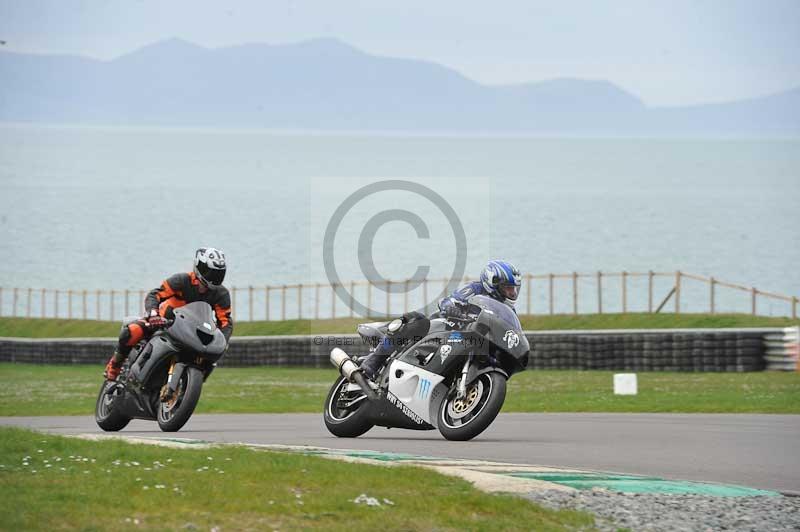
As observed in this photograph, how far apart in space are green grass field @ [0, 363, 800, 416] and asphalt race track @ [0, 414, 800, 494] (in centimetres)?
292

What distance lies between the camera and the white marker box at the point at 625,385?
25.8m

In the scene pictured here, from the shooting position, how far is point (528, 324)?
5703 centimetres

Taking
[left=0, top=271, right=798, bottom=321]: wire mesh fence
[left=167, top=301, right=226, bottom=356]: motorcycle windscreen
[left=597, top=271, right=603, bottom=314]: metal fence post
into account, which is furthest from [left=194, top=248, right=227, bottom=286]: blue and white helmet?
[left=597, top=271, right=603, bottom=314]: metal fence post

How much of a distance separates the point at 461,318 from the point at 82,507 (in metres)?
5.65

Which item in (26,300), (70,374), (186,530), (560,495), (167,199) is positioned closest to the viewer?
(186,530)

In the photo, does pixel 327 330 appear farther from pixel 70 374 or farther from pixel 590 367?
pixel 590 367

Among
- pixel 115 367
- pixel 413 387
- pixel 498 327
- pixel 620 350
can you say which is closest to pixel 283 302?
pixel 620 350

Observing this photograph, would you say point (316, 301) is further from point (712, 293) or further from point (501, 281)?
point (501, 281)

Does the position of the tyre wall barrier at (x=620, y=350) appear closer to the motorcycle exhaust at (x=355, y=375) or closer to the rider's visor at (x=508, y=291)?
the motorcycle exhaust at (x=355, y=375)

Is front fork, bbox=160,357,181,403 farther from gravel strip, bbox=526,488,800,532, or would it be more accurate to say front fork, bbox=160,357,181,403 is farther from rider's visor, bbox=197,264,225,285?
gravel strip, bbox=526,488,800,532

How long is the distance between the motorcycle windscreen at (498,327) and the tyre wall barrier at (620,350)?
624 inches

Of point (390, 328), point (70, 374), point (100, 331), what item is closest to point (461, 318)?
point (390, 328)

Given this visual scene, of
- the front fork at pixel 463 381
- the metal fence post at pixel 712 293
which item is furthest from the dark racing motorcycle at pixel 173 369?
the metal fence post at pixel 712 293

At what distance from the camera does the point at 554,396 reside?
26266 mm
